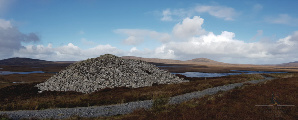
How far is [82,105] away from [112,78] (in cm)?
1482

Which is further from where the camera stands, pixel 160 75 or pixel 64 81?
pixel 160 75

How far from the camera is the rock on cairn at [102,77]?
32.1m

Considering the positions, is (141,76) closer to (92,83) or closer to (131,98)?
(92,83)

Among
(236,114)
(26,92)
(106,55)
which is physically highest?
(106,55)

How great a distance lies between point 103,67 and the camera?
3881cm

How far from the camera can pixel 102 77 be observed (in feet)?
113

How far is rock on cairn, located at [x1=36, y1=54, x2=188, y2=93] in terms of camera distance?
3206 centimetres

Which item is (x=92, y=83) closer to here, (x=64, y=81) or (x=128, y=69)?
(x=64, y=81)

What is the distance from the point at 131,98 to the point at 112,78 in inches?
520

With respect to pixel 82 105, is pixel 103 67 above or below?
above

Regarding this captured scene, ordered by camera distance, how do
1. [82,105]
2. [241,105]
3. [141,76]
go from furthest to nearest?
[141,76] < [82,105] < [241,105]

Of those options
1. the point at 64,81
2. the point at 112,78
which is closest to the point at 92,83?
the point at 112,78

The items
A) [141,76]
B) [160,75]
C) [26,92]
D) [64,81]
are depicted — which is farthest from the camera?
[160,75]

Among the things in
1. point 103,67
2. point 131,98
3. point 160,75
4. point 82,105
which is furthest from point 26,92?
point 160,75
